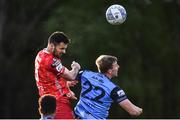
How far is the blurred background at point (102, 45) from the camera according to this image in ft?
81.1

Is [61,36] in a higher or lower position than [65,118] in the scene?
higher

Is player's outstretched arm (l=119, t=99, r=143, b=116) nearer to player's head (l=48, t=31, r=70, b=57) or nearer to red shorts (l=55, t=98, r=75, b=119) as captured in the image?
red shorts (l=55, t=98, r=75, b=119)

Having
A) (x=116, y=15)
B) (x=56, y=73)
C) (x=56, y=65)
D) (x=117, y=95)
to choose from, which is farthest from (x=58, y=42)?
(x=116, y=15)

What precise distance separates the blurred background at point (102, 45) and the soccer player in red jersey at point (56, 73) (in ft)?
46.5

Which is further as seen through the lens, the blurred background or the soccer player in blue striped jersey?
the blurred background

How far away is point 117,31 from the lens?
83.4 ft

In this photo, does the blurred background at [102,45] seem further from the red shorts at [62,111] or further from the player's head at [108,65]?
the player's head at [108,65]

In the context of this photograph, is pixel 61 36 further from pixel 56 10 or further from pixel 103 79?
pixel 56 10

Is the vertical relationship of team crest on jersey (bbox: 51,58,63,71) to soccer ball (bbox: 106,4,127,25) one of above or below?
below

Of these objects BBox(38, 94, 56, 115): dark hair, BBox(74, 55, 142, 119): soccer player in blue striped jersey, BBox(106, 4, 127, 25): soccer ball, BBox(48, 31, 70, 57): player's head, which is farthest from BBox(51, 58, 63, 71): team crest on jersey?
BBox(106, 4, 127, 25): soccer ball

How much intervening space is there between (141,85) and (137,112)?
52.8ft

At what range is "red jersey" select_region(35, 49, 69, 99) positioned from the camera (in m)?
9.84

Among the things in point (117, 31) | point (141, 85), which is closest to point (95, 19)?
point (117, 31)

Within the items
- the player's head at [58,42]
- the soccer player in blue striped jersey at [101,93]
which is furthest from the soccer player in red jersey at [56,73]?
the soccer player in blue striped jersey at [101,93]
